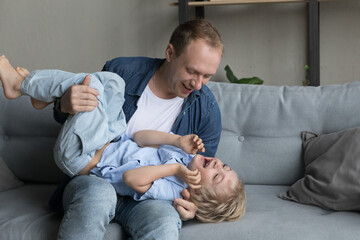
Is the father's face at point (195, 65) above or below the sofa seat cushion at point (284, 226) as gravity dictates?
above

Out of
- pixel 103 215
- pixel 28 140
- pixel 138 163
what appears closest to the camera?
pixel 103 215

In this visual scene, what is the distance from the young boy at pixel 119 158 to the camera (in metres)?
1.87

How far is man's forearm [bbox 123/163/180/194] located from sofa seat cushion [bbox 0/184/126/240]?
0.18m

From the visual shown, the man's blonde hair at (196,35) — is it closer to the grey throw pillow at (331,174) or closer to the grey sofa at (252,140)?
the grey sofa at (252,140)

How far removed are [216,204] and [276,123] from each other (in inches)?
27.2

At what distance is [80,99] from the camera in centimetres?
181

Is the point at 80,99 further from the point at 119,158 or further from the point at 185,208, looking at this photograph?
the point at 185,208

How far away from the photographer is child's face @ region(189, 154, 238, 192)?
1922 mm

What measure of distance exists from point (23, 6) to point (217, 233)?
11.0 feet

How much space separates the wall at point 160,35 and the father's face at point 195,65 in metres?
2.16

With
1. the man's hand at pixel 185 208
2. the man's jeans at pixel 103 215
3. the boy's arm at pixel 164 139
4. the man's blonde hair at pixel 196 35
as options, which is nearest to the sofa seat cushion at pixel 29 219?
the man's jeans at pixel 103 215

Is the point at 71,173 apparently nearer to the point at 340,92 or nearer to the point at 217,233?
the point at 217,233

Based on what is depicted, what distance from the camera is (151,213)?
5.85 feet

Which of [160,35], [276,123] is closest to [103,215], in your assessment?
[276,123]
